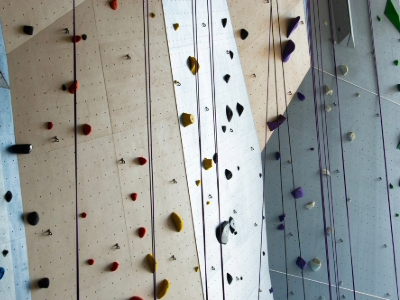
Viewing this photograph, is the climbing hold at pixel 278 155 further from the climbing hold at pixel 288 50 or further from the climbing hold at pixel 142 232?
the climbing hold at pixel 142 232

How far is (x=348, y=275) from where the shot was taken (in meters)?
6.16

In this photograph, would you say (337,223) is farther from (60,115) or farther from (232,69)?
(60,115)

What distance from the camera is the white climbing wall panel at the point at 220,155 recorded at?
495 cm

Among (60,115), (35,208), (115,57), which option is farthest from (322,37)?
(35,208)

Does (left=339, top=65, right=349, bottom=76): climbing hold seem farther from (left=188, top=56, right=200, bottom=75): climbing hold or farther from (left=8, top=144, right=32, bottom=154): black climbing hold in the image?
(left=8, top=144, right=32, bottom=154): black climbing hold

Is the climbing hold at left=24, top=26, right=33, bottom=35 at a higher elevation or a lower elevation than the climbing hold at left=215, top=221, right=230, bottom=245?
higher

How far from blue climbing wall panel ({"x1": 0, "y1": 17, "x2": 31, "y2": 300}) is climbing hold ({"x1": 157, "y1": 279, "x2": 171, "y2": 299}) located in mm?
1215

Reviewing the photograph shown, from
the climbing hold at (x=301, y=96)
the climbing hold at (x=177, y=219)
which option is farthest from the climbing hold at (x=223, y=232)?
the climbing hold at (x=301, y=96)

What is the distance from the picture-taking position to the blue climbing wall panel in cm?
368

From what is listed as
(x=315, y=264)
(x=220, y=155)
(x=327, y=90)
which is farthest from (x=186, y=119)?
(x=315, y=264)

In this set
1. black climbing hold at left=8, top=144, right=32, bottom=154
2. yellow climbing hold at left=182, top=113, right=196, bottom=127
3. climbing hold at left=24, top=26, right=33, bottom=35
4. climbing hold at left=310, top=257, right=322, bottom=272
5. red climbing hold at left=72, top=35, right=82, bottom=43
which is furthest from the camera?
climbing hold at left=310, top=257, right=322, bottom=272

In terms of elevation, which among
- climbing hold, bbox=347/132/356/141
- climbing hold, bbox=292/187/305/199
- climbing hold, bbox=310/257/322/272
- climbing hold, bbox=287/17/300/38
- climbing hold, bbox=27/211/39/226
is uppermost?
climbing hold, bbox=287/17/300/38

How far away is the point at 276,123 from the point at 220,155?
89 cm

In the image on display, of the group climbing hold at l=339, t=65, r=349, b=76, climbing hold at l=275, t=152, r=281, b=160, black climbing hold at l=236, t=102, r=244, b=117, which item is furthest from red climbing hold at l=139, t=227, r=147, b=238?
climbing hold at l=339, t=65, r=349, b=76
